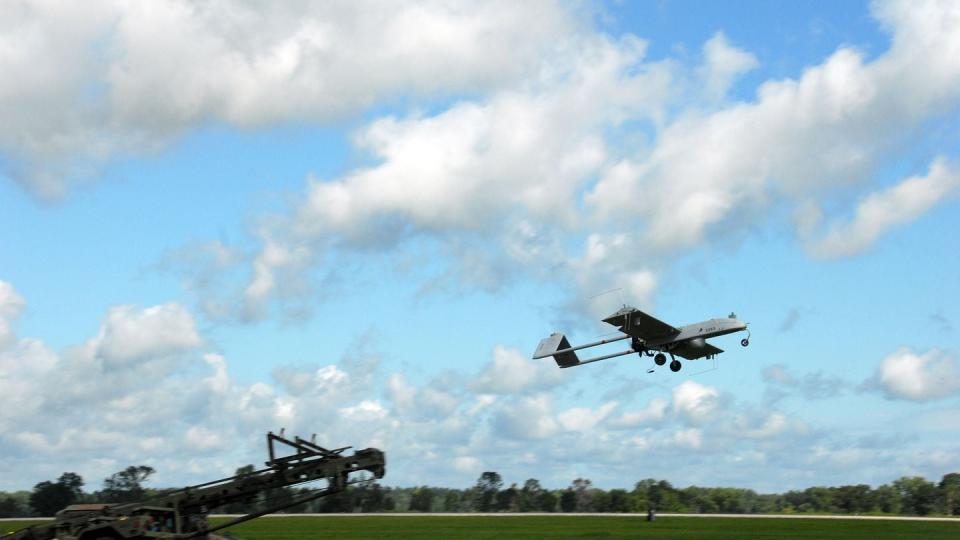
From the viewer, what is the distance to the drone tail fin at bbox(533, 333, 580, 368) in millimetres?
51625

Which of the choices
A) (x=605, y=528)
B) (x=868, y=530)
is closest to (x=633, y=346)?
(x=605, y=528)

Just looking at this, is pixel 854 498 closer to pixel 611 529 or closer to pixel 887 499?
pixel 887 499

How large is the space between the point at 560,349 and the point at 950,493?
7680 cm

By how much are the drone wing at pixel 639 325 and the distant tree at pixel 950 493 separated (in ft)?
219

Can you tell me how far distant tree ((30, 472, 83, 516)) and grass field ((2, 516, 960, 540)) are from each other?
9076mm

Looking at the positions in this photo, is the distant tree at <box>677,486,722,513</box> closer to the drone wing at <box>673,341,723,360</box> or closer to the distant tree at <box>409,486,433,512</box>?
the distant tree at <box>409,486,433,512</box>

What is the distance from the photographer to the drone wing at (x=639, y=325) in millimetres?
46094

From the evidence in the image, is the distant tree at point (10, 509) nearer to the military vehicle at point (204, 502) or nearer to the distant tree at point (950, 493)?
the military vehicle at point (204, 502)

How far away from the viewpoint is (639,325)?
47.0m

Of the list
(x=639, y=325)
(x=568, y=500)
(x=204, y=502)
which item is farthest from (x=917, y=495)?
(x=204, y=502)

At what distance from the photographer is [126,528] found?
23172 mm

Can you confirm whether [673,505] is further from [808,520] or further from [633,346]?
[633,346]

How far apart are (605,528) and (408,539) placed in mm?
17513

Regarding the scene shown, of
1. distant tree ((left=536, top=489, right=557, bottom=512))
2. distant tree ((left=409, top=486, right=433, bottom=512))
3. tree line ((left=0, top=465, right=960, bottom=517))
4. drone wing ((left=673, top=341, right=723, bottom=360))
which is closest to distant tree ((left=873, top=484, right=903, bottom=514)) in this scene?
tree line ((left=0, top=465, right=960, bottom=517))
